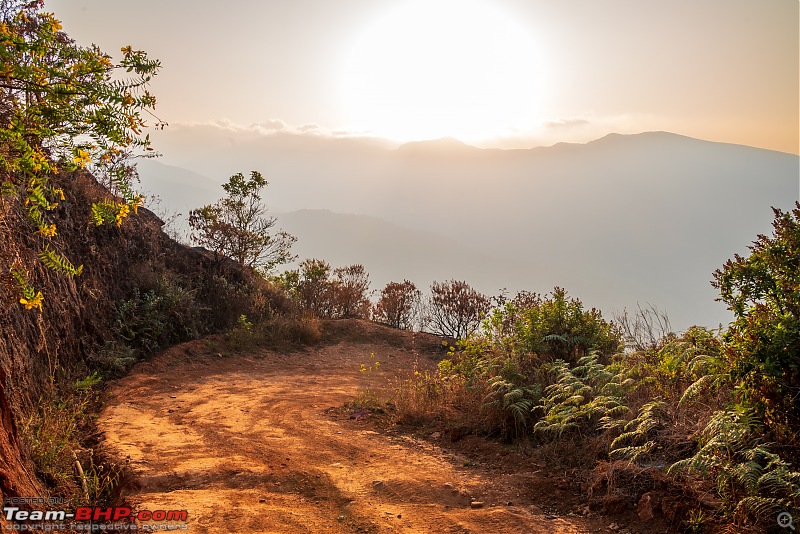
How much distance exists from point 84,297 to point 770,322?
10773 millimetres

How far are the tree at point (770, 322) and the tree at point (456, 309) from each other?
12704 mm

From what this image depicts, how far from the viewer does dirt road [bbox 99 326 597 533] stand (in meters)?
4.01

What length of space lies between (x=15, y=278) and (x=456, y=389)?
5.61 metres

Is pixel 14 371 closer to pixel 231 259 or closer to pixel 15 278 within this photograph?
pixel 15 278

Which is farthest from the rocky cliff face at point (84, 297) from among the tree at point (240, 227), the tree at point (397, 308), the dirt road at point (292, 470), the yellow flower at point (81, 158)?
the tree at point (397, 308)

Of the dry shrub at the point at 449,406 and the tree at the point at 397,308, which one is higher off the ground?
the tree at the point at 397,308

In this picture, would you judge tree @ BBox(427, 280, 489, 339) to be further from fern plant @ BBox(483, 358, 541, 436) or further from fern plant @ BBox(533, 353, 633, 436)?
fern plant @ BBox(533, 353, 633, 436)

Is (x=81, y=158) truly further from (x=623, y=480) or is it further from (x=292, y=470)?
(x=623, y=480)

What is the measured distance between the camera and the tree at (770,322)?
383 centimetres

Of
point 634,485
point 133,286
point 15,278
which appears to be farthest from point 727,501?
point 133,286

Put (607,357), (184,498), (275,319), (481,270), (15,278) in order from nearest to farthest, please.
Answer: (15,278), (184,498), (607,357), (275,319), (481,270)

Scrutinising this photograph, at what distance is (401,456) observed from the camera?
565cm

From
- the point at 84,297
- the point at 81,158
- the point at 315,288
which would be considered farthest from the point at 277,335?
the point at 81,158

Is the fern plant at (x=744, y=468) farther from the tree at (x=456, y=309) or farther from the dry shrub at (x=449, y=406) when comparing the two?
the tree at (x=456, y=309)
